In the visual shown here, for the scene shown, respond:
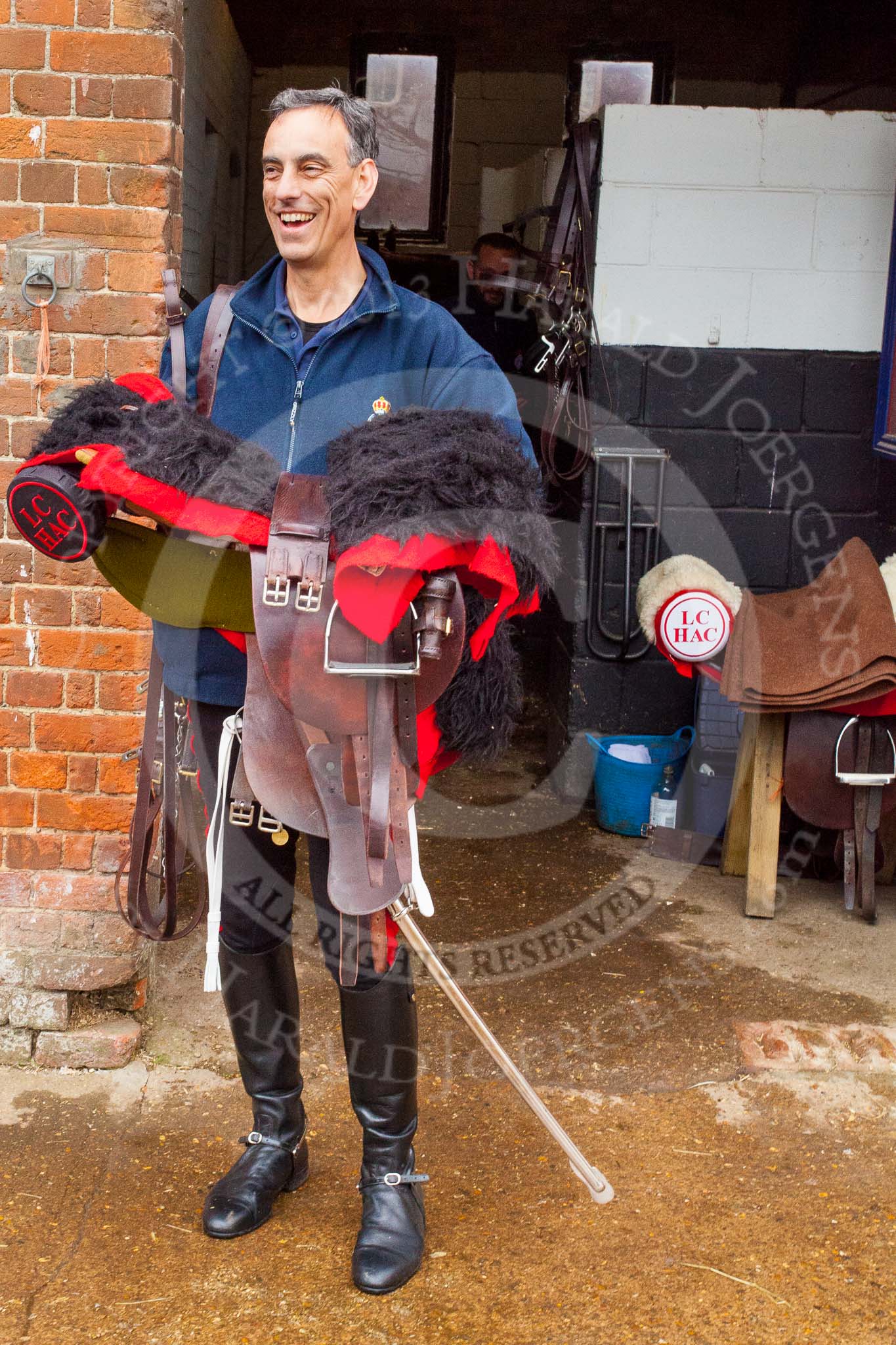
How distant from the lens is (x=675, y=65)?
7.42 m

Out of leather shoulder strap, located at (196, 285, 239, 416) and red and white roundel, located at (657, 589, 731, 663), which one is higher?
leather shoulder strap, located at (196, 285, 239, 416)

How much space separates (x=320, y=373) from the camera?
1.86 m

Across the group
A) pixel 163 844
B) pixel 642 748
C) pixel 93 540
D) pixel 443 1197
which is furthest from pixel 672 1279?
pixel 642 748

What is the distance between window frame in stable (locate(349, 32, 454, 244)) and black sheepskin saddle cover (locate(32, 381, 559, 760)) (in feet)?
21.6

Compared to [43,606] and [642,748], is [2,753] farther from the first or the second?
[642,748]

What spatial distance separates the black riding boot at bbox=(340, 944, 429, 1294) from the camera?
1.90 meters

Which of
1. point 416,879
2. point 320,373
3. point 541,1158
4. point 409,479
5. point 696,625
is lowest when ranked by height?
point 541,1158

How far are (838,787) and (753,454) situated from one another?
120cm

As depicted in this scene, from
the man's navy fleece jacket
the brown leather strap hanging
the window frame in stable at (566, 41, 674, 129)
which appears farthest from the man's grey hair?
the window frame in stable at (566, 41, 674, 129)

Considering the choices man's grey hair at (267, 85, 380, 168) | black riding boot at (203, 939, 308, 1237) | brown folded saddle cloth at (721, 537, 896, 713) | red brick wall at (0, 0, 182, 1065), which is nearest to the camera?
man's grey hair at (267, 85, 380, 168)

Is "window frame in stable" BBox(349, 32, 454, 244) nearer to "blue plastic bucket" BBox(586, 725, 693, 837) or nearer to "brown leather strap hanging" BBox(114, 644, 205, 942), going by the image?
"blue plastic bucket" BBox(586, 725, 693, 837)

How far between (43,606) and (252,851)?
0.79 meters

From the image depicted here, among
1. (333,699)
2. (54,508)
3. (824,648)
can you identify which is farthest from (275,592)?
(824,648)

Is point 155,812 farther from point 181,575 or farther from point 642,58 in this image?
point 642,58
